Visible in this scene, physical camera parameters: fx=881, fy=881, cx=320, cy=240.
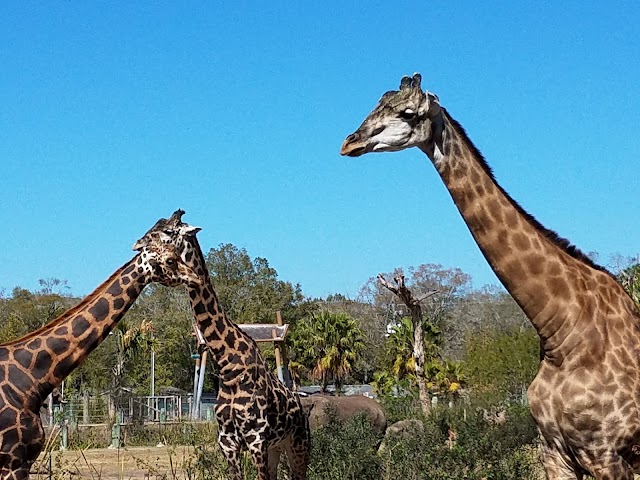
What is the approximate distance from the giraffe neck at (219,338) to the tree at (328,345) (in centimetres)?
3002

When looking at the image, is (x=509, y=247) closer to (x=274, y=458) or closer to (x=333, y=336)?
(x=274, y=458)

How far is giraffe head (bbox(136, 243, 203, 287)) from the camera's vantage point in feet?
22.6

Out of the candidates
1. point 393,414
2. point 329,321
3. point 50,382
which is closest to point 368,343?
point 329,321

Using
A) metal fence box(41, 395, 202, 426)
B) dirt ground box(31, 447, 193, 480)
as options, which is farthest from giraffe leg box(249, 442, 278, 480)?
metal fence box(41, 395, 202, 426)

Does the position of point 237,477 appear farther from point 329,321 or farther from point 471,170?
point 329,321

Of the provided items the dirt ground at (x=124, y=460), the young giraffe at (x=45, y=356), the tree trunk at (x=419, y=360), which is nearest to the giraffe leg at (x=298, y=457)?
the young giraffe at (x=45, y=356)

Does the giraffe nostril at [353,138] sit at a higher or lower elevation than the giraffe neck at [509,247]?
higher

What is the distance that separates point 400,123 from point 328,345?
3371cm

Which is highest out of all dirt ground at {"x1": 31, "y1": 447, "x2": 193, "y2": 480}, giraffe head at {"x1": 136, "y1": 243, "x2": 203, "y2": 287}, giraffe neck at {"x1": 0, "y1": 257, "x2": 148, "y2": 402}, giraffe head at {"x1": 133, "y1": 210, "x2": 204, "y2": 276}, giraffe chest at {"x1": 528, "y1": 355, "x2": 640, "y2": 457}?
giraffe head at {"x1": 133, "y1": 210, "x2": 204, "y2": 276}

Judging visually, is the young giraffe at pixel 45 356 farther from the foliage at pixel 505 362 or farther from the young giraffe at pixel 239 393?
the foliage at pixel 505 362

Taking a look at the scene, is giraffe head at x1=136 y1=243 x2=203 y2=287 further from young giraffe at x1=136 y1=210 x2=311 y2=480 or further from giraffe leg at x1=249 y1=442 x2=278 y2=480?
giraffe leg at x1=249 y1=442 x2=278 y2=480

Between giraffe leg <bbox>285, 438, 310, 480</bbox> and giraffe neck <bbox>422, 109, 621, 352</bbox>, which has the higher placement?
giraffe neck <bbox>422, 109, 621, 352</bbox>

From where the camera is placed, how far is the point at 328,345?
38.6m

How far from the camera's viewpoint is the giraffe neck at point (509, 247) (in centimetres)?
546
